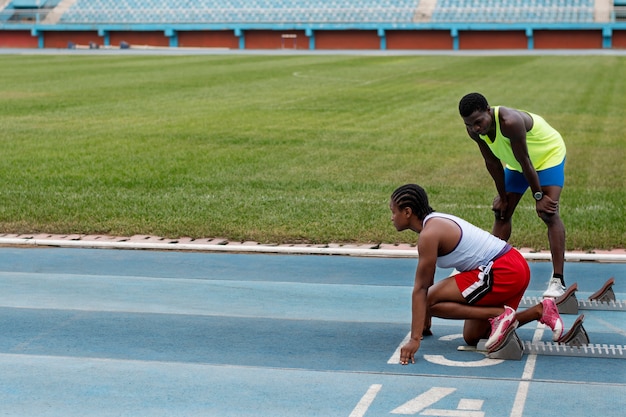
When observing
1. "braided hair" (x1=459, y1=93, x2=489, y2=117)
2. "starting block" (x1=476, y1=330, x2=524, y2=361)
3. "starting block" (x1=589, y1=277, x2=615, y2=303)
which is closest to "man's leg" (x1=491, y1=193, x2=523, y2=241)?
"starting block" (x1=589, y1=277, x2=615, y2=303)

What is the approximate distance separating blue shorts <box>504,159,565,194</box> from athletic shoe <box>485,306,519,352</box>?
5.05 ft

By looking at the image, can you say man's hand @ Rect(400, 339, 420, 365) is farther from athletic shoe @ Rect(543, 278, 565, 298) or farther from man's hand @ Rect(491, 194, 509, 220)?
man's hand @ Rect(491, 194, 509, 220)

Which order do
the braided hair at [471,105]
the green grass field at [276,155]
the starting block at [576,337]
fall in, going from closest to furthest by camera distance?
the starting block at [576,337] → the braided hair at [471,105] → the green grass field at [276,155]

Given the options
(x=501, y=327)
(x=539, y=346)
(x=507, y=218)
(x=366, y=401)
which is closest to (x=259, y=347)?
(x=366, y=401)

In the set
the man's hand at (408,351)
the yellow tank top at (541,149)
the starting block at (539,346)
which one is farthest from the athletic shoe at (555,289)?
the man's hand at (408,351)

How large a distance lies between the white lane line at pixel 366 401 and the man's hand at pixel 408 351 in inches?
16.5

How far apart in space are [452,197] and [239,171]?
3.37 metres

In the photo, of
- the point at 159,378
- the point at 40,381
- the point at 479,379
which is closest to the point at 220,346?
the point at 159,378

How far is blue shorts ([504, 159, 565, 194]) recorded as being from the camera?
790 centimetres

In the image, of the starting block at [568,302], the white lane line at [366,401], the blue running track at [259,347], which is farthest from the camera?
the starting block at [568,302]

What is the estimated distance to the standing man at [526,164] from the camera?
24.4 feet

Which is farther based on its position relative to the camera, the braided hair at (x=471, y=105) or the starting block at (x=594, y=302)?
the starting block at (x=594, y=302)

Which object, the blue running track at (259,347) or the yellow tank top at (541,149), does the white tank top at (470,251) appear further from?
the yellow tank top at (541,149)

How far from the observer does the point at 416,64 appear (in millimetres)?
42781
